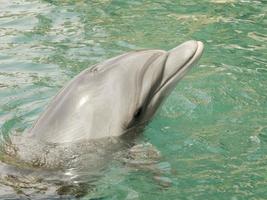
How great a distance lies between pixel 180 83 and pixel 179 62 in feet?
7.29

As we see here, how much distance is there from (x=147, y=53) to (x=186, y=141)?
39.9 inches

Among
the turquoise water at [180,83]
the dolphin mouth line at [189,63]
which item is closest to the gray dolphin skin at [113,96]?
the dolphin mouth line at [189,63]

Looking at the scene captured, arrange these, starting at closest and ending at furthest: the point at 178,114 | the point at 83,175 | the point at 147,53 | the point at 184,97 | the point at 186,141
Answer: the point at 83,175, the point at 147,53, the point at 186,141, the point at 178,114, the point at 184,97

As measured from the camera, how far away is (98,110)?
5.38 m

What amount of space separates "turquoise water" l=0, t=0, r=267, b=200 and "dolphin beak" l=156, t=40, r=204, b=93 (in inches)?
25.2

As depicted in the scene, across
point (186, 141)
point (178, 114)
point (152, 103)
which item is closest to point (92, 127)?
point (152, 103)

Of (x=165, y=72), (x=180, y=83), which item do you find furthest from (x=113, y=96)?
(x=180, y=83)

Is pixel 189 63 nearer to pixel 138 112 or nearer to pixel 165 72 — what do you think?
pixel 165 72

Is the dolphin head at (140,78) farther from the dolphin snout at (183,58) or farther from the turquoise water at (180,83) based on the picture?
the turquoise water at (180,83)

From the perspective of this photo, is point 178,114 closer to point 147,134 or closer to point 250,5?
point 147,134

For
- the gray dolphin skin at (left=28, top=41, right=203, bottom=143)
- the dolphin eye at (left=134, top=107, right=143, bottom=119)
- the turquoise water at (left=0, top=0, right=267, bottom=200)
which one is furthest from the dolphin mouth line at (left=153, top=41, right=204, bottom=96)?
the turquoise water at (left=0, top=0, right=267, bottom=200)

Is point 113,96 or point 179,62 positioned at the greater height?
point 179,62

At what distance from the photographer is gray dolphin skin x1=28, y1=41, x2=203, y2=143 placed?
532 cm

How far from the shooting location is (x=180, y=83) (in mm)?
7789
